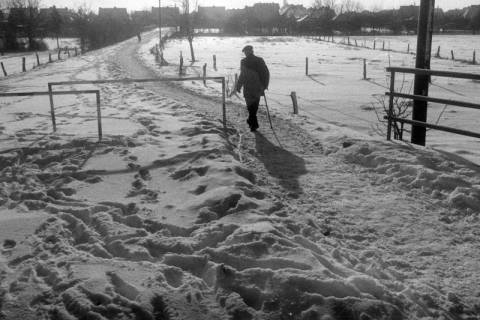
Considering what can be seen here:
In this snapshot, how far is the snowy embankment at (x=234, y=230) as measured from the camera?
3240 millimetres

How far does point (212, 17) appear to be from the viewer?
5192 inches

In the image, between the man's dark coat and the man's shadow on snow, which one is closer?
the man's shadow on snow

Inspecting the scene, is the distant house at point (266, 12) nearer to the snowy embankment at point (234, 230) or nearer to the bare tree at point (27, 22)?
the bare tree at point (27, 22)

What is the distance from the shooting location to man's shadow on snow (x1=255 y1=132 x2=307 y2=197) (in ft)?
19.4

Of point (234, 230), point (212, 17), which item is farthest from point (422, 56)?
point (212, 17)

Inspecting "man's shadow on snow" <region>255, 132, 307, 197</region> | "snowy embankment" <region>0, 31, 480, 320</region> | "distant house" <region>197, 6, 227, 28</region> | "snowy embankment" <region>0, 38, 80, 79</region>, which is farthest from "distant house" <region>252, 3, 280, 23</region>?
"snowy embankment" <region>0, 31, 480, 320</region>

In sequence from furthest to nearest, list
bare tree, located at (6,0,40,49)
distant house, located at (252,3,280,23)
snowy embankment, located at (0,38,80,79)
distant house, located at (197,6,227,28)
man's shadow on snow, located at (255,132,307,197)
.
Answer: distant house, located at (197,6,227,28) → distant house, located at (252,3,280,23) → bare tree, located at (6,0,40,49) → snowy embankment, located at (0,38,80,79) → man's shadow on snow, located at (255,132,307,197)

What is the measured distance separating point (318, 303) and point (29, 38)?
264 ft

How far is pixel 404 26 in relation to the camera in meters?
103

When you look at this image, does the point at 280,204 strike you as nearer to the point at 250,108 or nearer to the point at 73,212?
the point at 73,212

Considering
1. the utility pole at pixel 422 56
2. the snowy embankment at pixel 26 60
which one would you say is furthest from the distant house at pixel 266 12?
the utility pole at pixel 422 56

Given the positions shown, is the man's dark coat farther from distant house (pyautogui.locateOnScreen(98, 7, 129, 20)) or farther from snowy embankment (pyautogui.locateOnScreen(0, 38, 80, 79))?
distant house (pyautogui.locateOnScreen(98, 7, 129, 20))

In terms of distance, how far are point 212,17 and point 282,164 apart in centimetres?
13157

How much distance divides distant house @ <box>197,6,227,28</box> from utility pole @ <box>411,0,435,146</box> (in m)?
106
